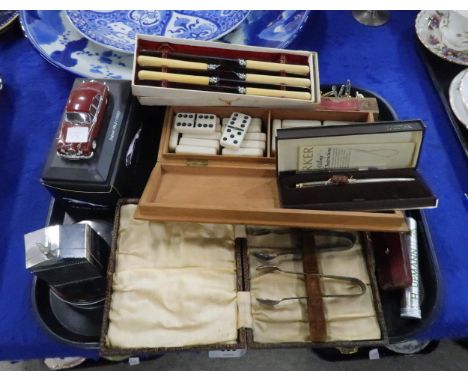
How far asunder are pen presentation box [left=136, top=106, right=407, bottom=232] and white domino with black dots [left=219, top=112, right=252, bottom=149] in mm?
21

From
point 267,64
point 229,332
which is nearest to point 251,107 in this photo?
point 267,64

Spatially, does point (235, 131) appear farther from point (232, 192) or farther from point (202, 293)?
point (202, 293)

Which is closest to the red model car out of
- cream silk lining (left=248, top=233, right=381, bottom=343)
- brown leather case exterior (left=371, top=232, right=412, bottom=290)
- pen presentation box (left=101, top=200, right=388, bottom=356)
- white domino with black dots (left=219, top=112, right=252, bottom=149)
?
pen presentation box (left=101, top=200, right=388, bottom=356)

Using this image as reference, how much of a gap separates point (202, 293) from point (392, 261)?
0.33 meters

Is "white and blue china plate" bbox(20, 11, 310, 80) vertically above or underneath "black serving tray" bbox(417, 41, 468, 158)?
above

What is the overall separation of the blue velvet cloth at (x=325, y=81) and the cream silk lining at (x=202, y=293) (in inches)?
6.1

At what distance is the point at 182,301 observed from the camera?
70 cm

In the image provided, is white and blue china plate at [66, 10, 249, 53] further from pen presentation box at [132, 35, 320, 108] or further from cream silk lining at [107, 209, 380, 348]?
cream silk lining at [107, 209, 380, 348]

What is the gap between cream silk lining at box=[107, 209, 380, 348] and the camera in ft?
2.22

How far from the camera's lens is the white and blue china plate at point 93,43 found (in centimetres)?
95

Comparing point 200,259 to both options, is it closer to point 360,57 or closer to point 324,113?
point 324,113

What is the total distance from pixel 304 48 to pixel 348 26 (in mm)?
143

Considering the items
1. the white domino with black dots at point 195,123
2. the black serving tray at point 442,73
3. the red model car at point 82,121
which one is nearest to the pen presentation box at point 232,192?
the white domino with black dots at point 195,123

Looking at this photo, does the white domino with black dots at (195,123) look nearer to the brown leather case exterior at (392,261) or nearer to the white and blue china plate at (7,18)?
the brown leather case exterior at (392,261)
